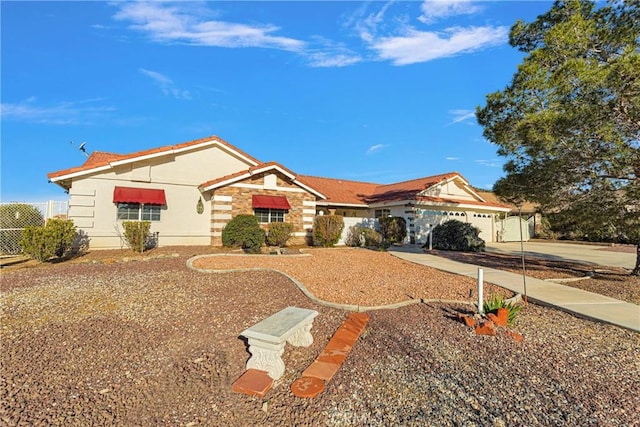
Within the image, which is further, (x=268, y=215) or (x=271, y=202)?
(x=268, y=215)

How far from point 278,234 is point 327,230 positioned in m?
2.82

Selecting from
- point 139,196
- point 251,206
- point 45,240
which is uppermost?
point 139,196

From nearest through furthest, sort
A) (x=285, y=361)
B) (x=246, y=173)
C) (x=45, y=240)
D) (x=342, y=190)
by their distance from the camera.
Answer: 1. (x=285, y=361)
2. (x=45, y=240)
3. (x=246, y=173)
4. (x=342, y=190)

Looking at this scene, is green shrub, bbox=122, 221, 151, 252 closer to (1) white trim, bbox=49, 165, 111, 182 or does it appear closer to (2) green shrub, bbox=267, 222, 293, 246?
(1) white trim, bbox=49, 165, 111, 182

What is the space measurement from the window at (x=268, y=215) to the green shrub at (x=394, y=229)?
7003mm

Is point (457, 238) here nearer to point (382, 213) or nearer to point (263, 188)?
point (382, 213)

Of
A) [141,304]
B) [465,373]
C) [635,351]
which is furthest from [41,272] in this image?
[635,351]

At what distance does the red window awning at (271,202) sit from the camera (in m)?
16.6

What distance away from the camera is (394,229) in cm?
2050

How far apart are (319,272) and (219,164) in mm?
10855

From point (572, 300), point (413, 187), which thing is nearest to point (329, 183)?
point (413, 187)

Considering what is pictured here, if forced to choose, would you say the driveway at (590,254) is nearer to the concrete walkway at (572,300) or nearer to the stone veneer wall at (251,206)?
the concrete walkway at (572,300)

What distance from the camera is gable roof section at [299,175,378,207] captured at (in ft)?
77.9

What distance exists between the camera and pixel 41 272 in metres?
9.27
